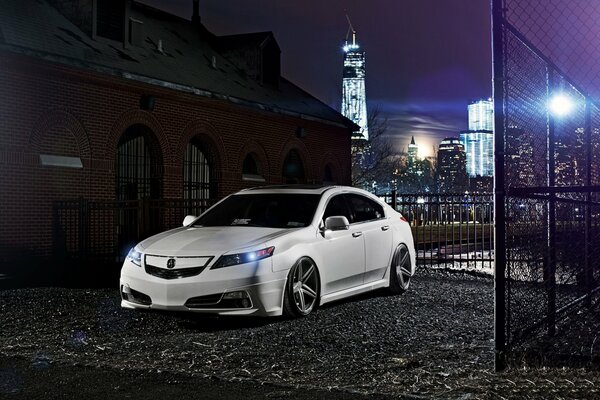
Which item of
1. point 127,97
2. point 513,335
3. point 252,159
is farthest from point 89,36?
point 513,335

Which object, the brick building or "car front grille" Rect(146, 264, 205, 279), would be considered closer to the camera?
"car front grille" Rect(146, 264, 205, 279)

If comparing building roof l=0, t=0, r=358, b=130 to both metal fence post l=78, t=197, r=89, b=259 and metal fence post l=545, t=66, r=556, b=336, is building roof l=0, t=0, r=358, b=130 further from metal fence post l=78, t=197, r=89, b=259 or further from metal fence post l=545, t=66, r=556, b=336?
metal fence post l=545, t=66, r=556, b=336

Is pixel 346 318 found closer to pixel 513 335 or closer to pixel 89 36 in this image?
pixel 513 335

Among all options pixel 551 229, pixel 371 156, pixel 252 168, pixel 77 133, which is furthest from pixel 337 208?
pixel 371 156

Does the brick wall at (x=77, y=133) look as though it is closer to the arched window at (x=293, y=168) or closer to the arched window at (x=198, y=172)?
the arched window at (x=198, y=172)

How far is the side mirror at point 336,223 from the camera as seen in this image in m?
8.54

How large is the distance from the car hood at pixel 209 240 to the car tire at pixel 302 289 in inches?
17.9

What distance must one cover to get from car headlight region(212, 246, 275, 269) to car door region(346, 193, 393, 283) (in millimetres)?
1990

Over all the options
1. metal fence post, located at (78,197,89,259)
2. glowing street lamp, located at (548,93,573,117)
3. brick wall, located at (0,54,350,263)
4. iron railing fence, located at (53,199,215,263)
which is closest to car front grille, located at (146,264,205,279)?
glowing street lamp, located at (548,93,573,117)

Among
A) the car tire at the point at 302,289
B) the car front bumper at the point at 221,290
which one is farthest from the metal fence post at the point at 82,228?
the car tire at the point at 302,289

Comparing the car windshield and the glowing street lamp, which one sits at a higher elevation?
the glowing street lamp

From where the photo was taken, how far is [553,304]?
6.40 metres

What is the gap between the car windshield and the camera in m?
8.84

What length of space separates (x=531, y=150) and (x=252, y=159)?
17.3 meters
